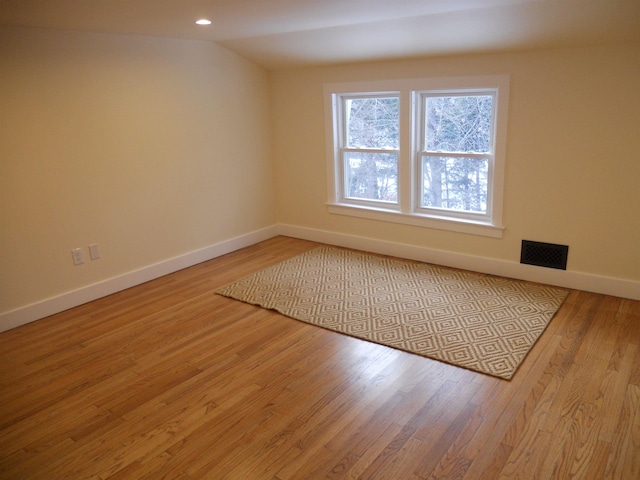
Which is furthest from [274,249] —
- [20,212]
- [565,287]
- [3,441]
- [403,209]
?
[3,441]

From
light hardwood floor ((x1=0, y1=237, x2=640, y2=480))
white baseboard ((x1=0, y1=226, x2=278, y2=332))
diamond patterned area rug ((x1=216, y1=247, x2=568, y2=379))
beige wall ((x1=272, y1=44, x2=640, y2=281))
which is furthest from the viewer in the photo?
white baseboard ((x1=0, y1=226, x2=278, y2=332))

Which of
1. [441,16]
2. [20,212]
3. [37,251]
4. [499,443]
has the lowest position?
[499,443]

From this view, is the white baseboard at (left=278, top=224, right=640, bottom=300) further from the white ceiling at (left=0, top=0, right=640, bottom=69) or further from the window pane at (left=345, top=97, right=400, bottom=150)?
the white ceiling at (left=0, top=0, right=640, bottom=69)

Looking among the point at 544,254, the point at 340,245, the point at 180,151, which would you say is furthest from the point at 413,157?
the point at 180,151

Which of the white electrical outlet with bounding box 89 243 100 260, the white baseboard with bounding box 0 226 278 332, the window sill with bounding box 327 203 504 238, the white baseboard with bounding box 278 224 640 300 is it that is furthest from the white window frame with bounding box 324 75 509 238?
the white electrical outlet with bounding box 89 243 100 260

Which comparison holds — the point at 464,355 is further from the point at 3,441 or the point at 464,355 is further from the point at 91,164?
the point at 91,164

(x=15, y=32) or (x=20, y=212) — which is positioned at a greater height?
(x=15, y=32)

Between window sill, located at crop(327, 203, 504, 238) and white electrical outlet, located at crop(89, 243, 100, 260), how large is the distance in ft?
7.43

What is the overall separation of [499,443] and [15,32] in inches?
149

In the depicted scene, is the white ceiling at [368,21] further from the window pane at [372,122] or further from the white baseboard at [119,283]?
the white baseboard at [119,283]

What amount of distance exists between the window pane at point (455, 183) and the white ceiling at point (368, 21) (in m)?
0.92

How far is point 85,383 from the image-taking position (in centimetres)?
279

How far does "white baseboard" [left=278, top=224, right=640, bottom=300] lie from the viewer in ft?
11.9

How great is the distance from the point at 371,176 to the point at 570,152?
72.1 inches
